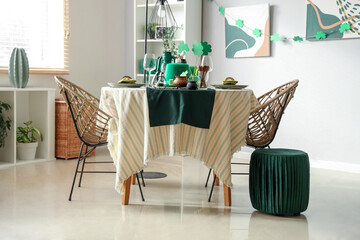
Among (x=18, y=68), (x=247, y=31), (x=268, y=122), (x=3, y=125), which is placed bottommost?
(x=3, y=125)

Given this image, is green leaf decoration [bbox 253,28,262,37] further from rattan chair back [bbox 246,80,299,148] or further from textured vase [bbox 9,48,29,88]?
textured vase [bbox 9,48,29,88]

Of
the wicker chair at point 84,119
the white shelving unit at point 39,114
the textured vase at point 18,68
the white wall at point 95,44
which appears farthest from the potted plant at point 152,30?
the wicker chair at point 84,119

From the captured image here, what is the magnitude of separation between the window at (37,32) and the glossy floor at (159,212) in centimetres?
144

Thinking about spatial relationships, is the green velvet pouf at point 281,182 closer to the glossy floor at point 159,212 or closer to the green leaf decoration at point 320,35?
the glossy floor at point 159,212

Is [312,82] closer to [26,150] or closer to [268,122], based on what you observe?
[268,122]

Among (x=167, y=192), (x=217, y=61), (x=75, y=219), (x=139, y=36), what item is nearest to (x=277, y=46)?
(x=217, y=61)

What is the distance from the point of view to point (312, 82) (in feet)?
16.3

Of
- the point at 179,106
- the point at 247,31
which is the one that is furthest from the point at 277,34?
the point at 179,106

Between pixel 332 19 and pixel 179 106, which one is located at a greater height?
pixel 332 19

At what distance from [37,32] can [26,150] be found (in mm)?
1330

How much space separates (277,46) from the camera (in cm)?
515

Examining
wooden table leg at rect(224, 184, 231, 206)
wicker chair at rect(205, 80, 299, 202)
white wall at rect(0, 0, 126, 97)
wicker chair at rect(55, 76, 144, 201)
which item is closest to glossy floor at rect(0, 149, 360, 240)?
wooden table leg at rect(224, 184, 231, 206)

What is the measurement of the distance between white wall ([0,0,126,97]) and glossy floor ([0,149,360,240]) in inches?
68.2

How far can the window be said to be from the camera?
4.95 metres
